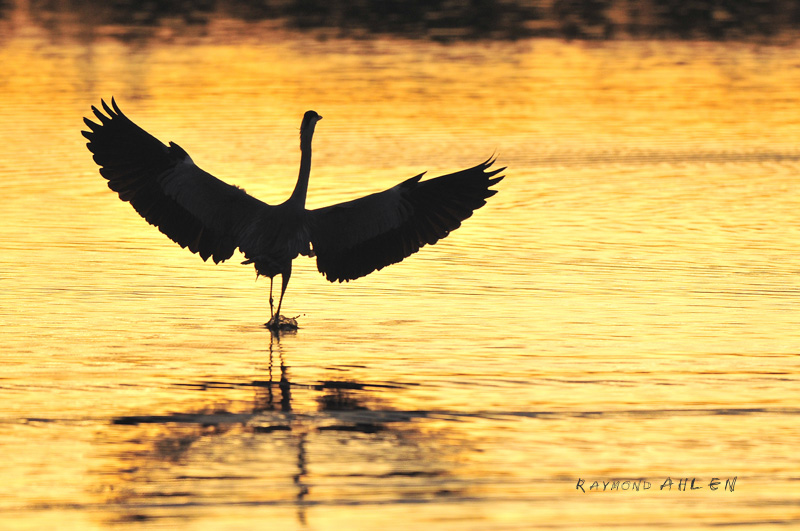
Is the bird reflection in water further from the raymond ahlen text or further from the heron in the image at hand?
the heron

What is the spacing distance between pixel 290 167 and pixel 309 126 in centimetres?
640

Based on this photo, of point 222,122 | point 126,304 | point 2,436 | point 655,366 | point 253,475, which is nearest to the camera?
point 253,475

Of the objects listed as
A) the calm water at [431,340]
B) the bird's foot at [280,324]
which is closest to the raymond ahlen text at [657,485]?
the calm water at [431,340]

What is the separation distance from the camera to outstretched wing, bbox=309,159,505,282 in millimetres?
12695

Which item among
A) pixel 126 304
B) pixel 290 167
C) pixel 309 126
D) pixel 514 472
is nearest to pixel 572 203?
pixel 290 167

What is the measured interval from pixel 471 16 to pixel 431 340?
2980cm

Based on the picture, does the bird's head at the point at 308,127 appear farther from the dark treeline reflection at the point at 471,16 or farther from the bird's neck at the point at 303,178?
the dark treeline reflection at the point at 471,16

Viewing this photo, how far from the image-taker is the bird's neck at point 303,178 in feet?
41.7

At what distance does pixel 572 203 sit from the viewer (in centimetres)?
1748

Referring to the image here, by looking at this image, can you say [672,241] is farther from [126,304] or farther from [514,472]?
[514,472]

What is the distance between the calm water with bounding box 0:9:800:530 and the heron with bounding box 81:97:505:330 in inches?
17.6

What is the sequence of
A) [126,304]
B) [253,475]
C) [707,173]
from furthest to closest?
[707,173] < [126,304] < [253,475]

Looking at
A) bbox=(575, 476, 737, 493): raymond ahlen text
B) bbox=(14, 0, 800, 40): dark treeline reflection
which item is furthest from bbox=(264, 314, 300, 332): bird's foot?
bbox=(14, 0, 800, 40): dark treeline reflection

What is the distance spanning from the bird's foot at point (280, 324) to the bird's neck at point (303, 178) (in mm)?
953
